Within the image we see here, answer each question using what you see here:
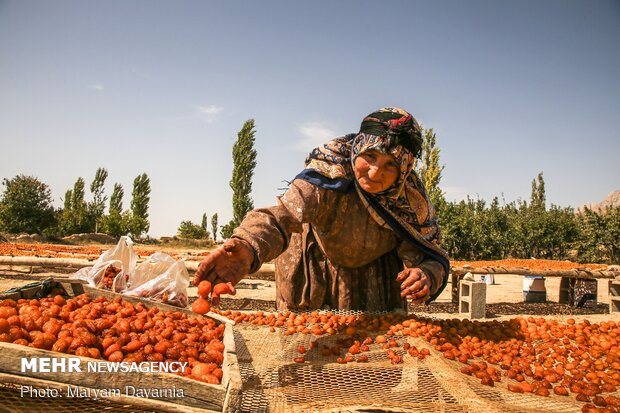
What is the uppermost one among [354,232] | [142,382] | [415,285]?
[354,232]

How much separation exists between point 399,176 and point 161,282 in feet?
5.60

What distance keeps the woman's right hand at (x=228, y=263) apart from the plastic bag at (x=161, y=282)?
1.00 metres

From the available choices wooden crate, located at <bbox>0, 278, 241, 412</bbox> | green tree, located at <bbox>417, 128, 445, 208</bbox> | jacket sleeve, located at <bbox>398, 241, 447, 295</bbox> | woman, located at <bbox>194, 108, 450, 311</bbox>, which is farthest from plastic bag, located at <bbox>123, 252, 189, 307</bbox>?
green tree, located at <bbox>417, 128, 445, 208</bbox>

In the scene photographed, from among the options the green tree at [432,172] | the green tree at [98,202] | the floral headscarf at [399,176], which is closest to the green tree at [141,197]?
the green tree at [98,202]

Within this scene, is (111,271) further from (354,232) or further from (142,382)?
(142,382)

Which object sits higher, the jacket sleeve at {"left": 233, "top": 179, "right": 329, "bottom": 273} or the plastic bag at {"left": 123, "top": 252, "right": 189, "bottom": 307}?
the jacket sleeve at {"left": 233, "top": 179, "right": 329, "bottom": 273}

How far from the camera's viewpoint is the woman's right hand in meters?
1.62

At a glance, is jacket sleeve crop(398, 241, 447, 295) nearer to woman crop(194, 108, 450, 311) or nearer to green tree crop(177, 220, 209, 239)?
woman crop(194, 108, 450, 311)

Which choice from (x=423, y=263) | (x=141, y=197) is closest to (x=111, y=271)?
(x=423, y=263)

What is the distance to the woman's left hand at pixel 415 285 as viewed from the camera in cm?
206

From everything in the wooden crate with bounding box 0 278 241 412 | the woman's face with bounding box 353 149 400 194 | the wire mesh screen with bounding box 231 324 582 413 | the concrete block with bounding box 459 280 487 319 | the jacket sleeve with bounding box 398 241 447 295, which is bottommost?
the concrete block with bounding box 459 280 487 319

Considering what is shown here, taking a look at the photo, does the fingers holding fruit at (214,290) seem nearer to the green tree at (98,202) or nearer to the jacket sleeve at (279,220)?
the jacket sleeve at (279,220)

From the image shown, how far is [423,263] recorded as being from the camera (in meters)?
2.44

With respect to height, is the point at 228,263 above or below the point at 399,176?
below
